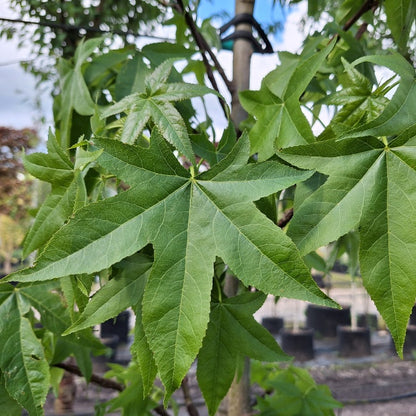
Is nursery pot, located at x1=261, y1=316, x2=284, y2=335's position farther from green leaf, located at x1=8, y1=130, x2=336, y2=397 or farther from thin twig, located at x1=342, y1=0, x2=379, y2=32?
green leaf, located at x1=8, y1=130, x2=336, y2=397

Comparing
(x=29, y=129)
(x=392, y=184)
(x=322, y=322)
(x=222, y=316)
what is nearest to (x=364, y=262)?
(x=392, y=184)

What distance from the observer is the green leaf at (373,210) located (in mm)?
325

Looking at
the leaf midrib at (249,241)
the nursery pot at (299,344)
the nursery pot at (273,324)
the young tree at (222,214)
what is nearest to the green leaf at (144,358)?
the young tree at (222,214)

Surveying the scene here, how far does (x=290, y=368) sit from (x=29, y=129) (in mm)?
5703

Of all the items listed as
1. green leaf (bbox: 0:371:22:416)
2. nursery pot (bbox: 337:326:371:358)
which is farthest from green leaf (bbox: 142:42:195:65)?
nursery pot (bbox: 337:326:371:358)

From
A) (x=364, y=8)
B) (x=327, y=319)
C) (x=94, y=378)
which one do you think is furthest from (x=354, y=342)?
(x=364, y=8)

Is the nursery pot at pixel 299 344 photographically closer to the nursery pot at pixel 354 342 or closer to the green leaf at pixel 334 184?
the nursery pot at pixel 354 342

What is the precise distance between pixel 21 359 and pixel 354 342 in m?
4.32

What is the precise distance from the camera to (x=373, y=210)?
0.34 meters

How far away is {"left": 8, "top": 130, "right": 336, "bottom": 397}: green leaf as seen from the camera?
0.32 m

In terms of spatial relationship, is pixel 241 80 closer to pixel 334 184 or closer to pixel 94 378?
pixel 334 184

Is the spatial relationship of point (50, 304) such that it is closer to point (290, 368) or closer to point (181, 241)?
point (181, 241)

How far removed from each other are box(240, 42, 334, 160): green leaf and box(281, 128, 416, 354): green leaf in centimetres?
5

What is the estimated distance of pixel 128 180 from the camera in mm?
348
